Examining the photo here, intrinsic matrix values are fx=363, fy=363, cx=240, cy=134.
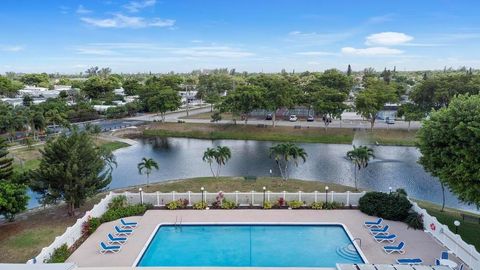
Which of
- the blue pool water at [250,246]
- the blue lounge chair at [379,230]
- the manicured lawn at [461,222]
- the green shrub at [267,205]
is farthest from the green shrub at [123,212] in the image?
the manicured lawn at [461,222]

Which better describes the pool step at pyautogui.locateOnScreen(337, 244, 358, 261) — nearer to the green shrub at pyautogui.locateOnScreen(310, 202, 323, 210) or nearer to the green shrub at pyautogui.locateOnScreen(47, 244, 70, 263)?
the green shrub at pyautogui.locateOnScreen(310, 202, 323, 210)

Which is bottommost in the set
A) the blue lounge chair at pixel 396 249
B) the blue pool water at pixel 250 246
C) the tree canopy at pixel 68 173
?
the blue pool water at pixel 250 246

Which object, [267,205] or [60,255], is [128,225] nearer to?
[60,255]

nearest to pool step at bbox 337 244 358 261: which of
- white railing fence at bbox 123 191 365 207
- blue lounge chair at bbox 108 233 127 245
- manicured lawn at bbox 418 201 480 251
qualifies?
white railing fence at bbox 123 191 365 207

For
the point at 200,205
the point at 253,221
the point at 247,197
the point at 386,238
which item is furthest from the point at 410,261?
the point at 200,205

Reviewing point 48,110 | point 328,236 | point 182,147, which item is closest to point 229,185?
point 328,236

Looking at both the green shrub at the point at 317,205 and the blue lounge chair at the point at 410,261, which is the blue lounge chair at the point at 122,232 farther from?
the blue lounge chair at the point at 410,261
